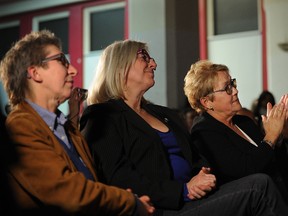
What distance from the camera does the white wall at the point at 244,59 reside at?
572cm

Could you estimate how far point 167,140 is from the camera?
2145 mm

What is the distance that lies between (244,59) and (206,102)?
3.43 meters

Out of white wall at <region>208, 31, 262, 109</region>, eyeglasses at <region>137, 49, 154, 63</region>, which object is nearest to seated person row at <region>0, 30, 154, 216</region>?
eyeglasses at <region>137, 49, 154, 63</region>

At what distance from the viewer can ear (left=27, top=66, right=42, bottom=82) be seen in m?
1.61

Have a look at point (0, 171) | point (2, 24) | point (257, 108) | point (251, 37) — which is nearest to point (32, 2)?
point (2, 24)

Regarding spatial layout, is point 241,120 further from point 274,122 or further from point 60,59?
point 60,59

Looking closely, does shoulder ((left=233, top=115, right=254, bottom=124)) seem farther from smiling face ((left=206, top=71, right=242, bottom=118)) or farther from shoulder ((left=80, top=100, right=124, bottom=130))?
shoulder ((left=80, top=100, right=124, bottom=130))

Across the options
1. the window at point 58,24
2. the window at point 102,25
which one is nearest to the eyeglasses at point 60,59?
the window at point 102,25

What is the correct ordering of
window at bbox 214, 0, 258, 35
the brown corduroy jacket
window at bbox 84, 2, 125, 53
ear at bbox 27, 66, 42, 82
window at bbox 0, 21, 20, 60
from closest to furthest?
the brown corduroy jacket → ear at bbox 27, 66, 42, 82 → window at bbox 214, 0, 258, 35 → window at bbox 84, 2, 125, 53 → window at bbox 0, 21, 20, 60

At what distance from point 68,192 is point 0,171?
0.21 meters

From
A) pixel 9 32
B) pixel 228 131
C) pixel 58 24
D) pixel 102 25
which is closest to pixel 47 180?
pixel 228 131

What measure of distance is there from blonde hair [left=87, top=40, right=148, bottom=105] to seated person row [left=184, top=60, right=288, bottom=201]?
19.0 inches

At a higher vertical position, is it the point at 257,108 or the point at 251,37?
the point at 251,37

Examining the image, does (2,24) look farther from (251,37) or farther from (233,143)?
(233,143)
